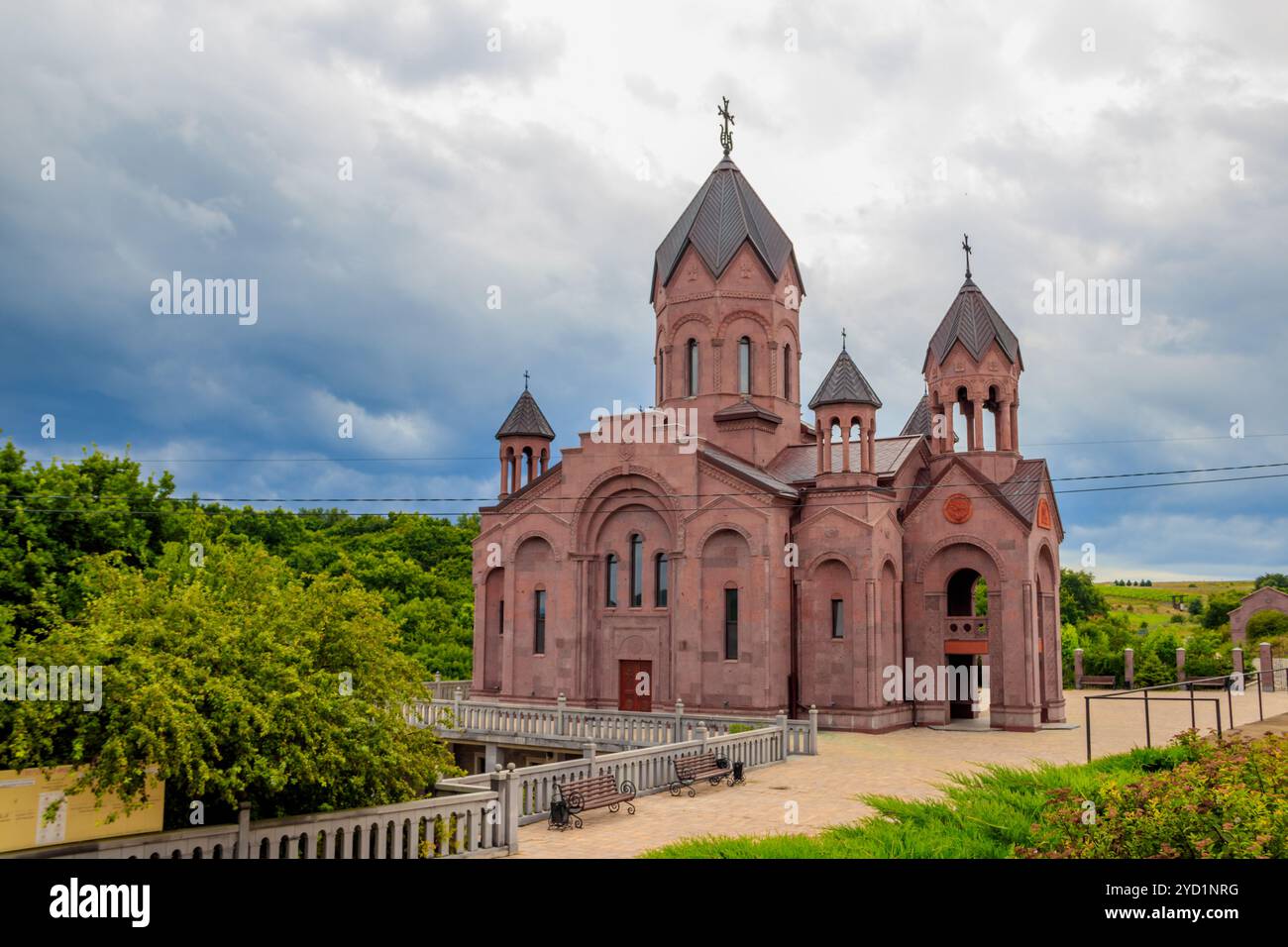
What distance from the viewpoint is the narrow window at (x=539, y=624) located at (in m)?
34.7

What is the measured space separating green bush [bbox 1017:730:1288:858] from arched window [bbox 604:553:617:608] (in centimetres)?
2374

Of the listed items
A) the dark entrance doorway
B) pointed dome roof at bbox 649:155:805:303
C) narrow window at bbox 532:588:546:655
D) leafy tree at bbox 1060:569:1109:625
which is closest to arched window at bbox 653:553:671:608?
the dark entrance doorway

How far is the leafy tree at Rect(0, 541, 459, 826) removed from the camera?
1045 cm

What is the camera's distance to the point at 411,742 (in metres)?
13.4

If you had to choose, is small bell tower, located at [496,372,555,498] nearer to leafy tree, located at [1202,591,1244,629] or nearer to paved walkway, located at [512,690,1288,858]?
paved walkway, located at [512,690,1288,858]

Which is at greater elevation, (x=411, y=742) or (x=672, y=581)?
(x=672, y=581)

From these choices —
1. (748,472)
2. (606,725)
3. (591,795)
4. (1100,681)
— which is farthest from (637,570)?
(1100,681)

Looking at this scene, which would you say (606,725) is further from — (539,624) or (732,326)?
(732,326)

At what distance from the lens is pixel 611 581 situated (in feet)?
111

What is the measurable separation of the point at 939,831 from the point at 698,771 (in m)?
10.5
